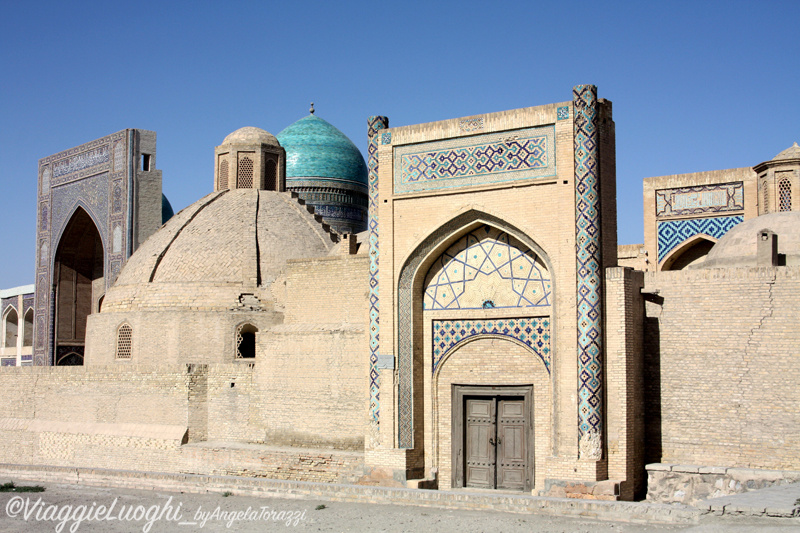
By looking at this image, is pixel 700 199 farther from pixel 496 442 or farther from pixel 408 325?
pixel 496 442

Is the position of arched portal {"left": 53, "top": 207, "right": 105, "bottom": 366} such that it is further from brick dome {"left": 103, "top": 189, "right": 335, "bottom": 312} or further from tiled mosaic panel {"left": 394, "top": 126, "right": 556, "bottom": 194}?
tiled mosaic panel {"left": 394, "top": 126, "right": 556, "bottom": 194}

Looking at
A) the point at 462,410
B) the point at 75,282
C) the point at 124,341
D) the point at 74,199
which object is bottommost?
the point at 462,410

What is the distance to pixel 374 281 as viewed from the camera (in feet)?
42.2

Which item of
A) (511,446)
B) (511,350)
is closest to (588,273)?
(511,350)

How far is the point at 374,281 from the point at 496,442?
277 cm

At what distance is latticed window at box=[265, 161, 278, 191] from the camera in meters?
22.9

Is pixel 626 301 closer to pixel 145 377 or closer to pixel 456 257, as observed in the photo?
pixel 456 257

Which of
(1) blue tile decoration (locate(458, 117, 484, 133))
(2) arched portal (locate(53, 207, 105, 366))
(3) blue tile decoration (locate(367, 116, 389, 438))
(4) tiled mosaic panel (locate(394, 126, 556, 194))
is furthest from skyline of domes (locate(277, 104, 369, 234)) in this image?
(1) blue tile decoration (locate(458, 117, 484, 133))

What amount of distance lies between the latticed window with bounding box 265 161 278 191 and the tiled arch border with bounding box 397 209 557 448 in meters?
11.0

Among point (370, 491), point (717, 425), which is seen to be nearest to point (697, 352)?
point (717, 425)

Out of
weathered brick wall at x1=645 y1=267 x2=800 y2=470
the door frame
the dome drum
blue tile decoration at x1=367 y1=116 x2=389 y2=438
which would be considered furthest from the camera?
the dome drum

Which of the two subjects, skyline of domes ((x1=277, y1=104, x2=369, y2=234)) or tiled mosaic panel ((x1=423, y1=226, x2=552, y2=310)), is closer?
tiled mosaic panel ((x1=423, y1=226, x2=552, y2=310))

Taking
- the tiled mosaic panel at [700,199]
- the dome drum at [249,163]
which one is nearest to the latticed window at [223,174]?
the dome drum at [249,163]

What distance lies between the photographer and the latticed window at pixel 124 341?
19.7m
